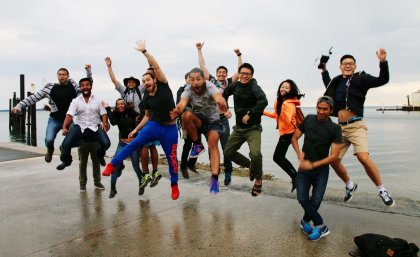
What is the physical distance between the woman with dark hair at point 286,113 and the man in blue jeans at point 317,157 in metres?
1.29

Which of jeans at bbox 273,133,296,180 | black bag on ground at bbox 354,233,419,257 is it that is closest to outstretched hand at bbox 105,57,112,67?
jeans at bbox 273,133,296,180

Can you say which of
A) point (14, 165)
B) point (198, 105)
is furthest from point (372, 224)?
point (14, 165)

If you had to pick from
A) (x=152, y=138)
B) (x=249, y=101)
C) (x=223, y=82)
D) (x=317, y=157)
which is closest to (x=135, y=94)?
(x=223, y=82)

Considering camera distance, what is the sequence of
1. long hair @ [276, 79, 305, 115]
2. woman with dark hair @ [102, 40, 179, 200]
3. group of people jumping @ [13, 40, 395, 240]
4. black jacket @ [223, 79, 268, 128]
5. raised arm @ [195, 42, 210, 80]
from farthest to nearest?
raised arm @ [195, 42, 210, 80] → long hair @ [276, 79, 305, 115] → black jacket @ [223, 79, 268, 128] → woman with dark hair @ [102, 40, 179, 200] → group of people jumping @ [13, 40, 395, 240]

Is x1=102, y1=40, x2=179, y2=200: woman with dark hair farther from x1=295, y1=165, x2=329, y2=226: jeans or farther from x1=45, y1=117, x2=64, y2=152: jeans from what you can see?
x1=45, y1=117, x2=64, y2=152: jeans

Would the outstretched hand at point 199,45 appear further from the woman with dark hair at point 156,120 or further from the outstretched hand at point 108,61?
the outstretched hand at point 108,61

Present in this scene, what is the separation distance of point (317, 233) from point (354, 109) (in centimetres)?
199

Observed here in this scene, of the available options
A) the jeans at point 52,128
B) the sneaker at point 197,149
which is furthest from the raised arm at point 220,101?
the jeans at point 52,128

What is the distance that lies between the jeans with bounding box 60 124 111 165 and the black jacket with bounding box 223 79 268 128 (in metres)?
2.80

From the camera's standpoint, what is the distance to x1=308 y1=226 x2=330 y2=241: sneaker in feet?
14.7

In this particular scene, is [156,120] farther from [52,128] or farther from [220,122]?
[52,128]

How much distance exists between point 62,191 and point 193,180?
2.71 meters

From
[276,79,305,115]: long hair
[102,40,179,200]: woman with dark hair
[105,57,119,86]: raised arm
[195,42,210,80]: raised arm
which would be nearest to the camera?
[102,40,179,200]: woman with dark hair

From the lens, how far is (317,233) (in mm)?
4508
